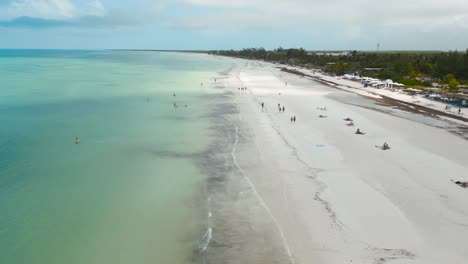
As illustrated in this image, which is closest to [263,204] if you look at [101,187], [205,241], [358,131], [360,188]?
[205,241]

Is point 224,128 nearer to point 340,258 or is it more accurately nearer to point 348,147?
point 348,147

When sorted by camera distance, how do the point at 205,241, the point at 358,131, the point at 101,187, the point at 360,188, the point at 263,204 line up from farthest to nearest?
the point at 358,131 < the point at 101,187 < the point at 360,188 < the point at 263,204 < the point at 205,241

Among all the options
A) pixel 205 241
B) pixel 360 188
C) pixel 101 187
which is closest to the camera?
pixel 205 241

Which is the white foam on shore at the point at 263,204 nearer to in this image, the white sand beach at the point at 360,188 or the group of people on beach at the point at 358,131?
the white sand beach at the point at 360,188

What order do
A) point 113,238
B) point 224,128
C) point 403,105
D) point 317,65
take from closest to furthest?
point 113,238 → point 224,128 → point 403,105 → point 317,65

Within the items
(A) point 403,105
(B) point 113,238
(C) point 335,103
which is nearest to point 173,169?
(B) point 113,238

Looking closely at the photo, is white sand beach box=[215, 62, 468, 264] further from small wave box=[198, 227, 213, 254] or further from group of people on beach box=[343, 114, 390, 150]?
small wave box=[198, 227, 213, 254]

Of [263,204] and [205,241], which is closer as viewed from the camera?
[205,241]

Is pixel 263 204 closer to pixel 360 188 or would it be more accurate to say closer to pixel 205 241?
pixel 205 241
